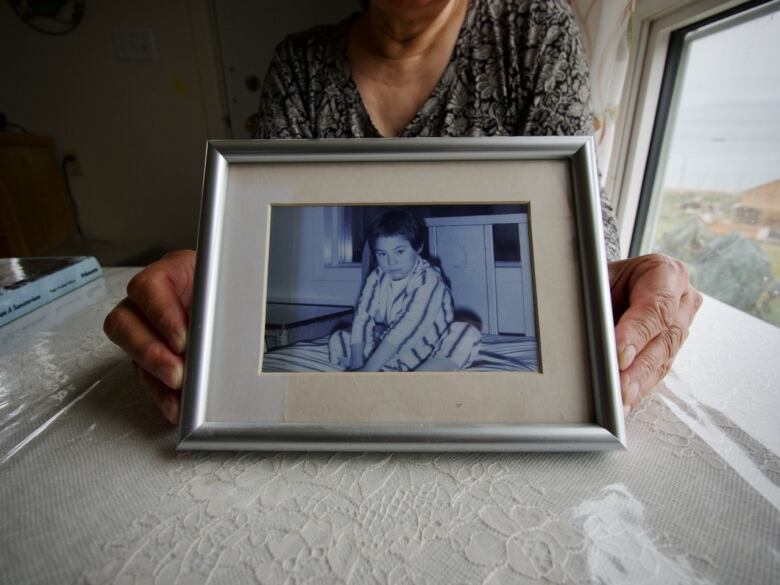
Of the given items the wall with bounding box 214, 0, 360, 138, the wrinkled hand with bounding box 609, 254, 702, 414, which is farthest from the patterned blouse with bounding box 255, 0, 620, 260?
the wall with bounding box 214, 0, 360, 138

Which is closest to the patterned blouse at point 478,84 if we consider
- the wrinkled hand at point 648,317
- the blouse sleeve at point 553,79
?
the blouse sleeve at point 553,79

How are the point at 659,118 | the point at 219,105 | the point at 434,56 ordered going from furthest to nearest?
1. the point at 219,105
2. the point at 659,118
3. the point at 434,56

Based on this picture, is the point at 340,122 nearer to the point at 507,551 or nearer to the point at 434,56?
the point at 434,56

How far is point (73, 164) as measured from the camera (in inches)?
69.1

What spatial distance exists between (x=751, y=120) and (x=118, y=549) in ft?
3.89

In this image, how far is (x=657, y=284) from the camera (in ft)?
1.30

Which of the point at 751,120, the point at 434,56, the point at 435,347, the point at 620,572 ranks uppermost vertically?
the point at 434,56

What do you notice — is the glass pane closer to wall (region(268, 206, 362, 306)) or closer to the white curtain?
the white curtain

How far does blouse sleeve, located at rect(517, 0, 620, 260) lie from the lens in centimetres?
60

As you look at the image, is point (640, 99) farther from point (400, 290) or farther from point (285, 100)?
point (400, 290)

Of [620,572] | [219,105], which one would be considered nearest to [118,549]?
[620,572]

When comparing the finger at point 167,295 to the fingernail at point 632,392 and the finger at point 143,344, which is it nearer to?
the finger at point 143,344

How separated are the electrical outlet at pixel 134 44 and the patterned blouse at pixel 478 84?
1201 millimetres

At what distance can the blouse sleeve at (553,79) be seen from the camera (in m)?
0.60
